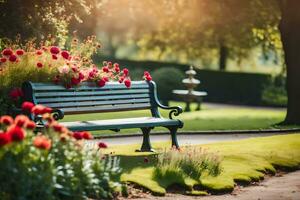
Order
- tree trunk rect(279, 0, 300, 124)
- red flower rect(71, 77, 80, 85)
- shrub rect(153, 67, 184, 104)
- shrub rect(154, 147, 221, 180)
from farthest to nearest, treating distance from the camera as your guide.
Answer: shrub rect(153, 67, 184, 104)
tree trunk rect(279, 0, 300, 124)
red flower rect(71, 77, 80, 85)
shrub rect(154, 147, 221, 180)

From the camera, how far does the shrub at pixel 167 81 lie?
3753cm

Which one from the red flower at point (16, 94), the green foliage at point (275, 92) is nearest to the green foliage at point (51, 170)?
the red flower at point (16, 94)

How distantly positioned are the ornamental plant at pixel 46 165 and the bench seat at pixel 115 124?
10.3 feet

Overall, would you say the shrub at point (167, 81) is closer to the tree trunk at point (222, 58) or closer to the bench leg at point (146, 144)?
the tree trunk at point (222, 58)

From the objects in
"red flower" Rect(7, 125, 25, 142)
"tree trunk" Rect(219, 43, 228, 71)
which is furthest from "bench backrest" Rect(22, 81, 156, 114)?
"tree trunk" Rect(219, 43, 228, 71)

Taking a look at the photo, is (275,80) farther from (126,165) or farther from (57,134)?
(57,134)

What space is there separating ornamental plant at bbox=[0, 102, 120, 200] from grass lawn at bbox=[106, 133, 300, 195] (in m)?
2.13

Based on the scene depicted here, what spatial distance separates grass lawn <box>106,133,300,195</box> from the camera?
33.3ft

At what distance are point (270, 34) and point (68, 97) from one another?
28451 mm

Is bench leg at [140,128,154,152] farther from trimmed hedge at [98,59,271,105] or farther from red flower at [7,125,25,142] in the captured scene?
trimmed hedge at [98,59,271,105]

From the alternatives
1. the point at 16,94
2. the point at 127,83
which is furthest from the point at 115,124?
the point at 16,94

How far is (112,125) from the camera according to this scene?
1173cm

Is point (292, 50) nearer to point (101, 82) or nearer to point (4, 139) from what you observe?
point (101, 82)

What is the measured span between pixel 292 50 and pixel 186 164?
1312 centimetres
